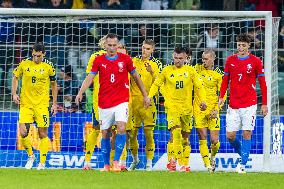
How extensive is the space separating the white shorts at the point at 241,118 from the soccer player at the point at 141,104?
1.56 meters

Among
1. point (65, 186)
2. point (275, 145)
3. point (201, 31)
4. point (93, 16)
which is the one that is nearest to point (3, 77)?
point (93, 16)

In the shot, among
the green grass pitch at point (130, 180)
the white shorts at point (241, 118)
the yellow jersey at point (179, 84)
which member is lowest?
the green grass pitch at point (130, 180)

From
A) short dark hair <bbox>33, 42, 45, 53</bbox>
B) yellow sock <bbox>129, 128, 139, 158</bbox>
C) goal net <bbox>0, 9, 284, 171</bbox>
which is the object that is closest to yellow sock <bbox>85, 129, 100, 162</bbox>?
yellow sock <bbox>129, 128, 139, 158</bbox>

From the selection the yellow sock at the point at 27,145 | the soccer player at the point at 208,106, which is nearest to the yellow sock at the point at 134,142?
the soccer player at the point at 208,106

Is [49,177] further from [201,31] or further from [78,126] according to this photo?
[201,31]

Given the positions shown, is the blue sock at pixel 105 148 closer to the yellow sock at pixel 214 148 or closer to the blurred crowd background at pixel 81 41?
the yellow sock at pixel 214 148

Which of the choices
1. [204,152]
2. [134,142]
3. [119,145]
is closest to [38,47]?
[134,142]

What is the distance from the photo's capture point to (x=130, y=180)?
15055mm

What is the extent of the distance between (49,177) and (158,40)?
20.8 feet

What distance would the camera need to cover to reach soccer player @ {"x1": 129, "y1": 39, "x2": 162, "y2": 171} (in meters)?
18.5

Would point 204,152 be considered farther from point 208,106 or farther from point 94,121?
point 94,121

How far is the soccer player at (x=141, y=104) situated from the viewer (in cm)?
1852

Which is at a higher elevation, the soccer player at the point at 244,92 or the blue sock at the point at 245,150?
the soccer player at the point at 244,92

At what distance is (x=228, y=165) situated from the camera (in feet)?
66.5
